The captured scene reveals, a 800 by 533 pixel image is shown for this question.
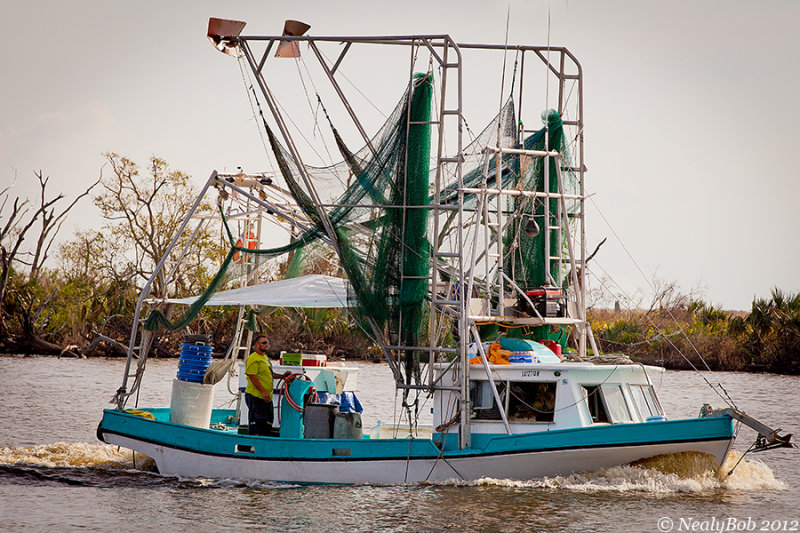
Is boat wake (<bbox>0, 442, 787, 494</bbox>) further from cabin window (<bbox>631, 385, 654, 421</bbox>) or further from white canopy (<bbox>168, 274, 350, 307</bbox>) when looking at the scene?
white canopy (<bbox>168, 274, 350, 307</bbox>)

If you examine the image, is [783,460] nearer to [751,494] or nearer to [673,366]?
[751,494]

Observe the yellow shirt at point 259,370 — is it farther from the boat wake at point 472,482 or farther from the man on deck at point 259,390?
the boat wake at point 472,482

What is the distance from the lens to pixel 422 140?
1355 centimetres

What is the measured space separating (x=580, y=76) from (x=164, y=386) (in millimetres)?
18494

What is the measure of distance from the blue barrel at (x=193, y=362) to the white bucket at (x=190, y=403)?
0.11 m

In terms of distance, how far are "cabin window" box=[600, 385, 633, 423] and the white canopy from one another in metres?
4.23

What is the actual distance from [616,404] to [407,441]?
118 inches

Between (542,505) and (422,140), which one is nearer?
(542,505)

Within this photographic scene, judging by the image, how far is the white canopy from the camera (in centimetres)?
1490

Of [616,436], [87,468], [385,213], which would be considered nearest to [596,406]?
[616,436]

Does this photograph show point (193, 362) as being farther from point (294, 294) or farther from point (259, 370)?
point (294, 294)

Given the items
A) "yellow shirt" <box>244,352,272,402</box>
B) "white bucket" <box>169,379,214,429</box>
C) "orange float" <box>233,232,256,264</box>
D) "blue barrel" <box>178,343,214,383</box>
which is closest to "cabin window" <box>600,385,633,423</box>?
"yellow shirt" <box>244,352,272,402</box>

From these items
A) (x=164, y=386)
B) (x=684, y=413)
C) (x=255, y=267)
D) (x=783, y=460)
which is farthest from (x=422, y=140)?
(x=164, y=386)

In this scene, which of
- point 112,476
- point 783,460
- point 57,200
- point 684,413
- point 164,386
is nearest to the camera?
point 112,476
